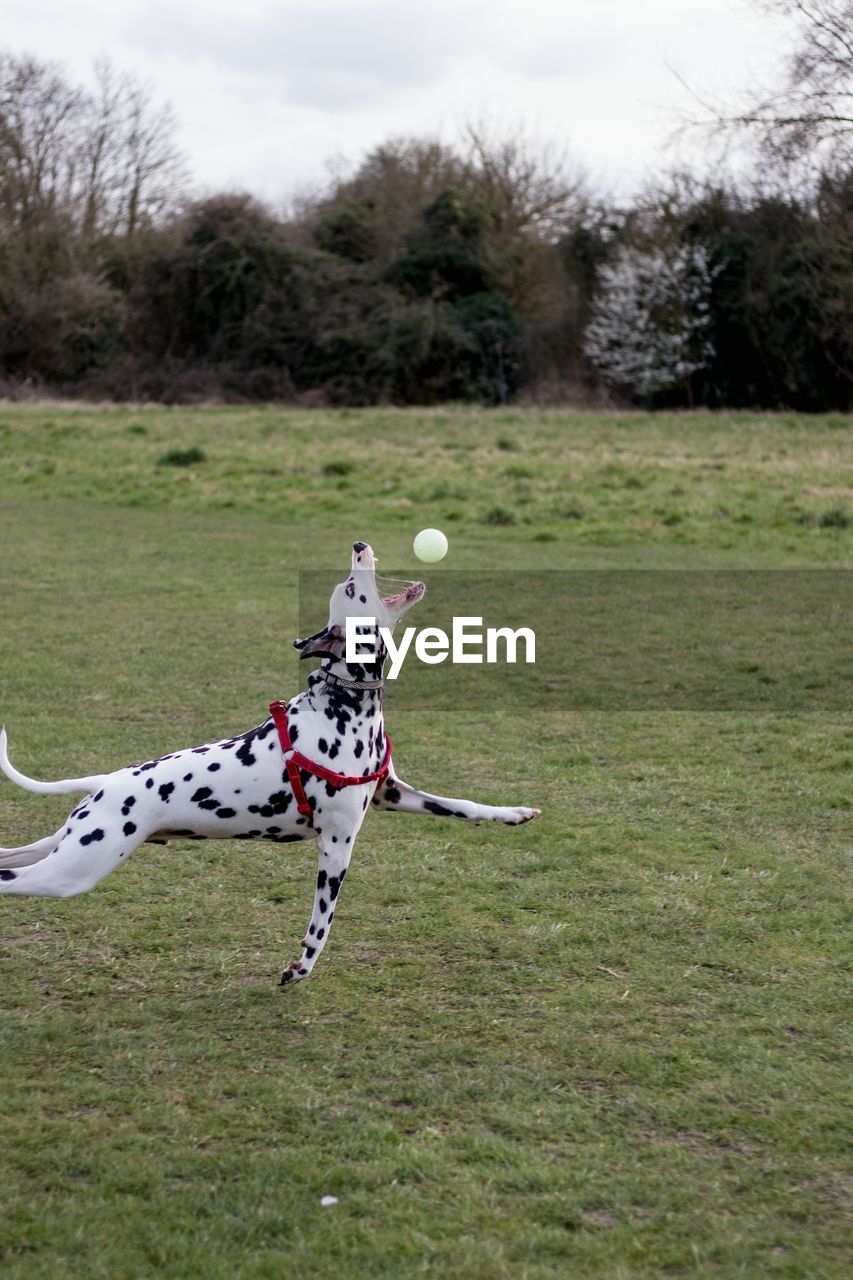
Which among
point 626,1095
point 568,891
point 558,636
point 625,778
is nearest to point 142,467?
point 558,636

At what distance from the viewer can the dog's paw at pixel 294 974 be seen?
515 cm

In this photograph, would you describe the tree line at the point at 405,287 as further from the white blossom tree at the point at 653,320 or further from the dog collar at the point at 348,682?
the dog collar at the point at 348,682

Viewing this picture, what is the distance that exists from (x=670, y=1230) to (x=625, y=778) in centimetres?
489

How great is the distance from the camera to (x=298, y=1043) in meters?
4.77

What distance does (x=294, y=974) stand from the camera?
518cm

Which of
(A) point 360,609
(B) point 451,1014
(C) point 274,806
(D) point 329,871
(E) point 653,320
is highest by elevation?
(E) point 653,320

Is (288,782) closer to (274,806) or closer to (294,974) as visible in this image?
(274,806)

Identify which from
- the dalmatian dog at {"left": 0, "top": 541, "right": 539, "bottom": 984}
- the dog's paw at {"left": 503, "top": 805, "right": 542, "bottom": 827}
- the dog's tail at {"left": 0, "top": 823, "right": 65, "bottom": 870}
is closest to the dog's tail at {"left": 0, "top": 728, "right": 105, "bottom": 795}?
the dalmatian dog at {"left": 0, "top": 541, "right": 539, "bottom": 984}

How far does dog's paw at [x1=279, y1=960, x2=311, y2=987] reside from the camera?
5148mm

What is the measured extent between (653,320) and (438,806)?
37921 millimetres

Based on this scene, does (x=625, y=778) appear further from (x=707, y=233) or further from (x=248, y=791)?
(x=707, y=233)

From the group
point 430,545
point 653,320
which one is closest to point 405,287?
point 653,320

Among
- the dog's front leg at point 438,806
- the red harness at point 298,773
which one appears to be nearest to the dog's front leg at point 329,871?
the red harness at point 298,773

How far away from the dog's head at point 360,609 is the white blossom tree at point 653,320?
37.3 meters
